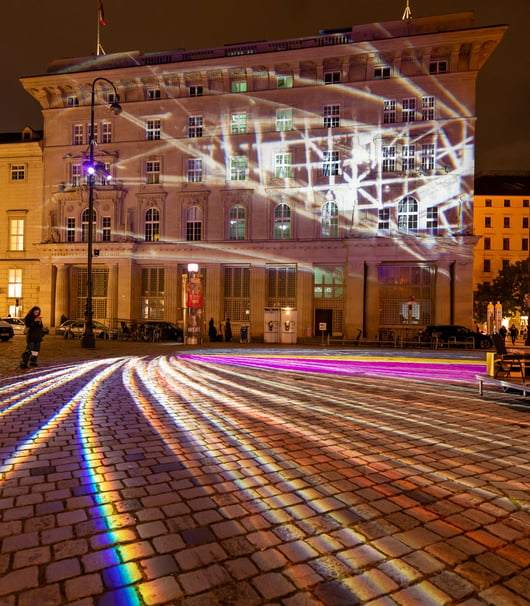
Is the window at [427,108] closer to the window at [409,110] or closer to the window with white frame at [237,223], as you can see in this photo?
the window at [409,110]

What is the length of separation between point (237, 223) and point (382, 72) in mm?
16374

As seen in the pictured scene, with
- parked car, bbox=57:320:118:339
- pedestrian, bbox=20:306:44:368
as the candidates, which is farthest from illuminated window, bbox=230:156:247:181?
pedestrian, bbox=20:306:44:368

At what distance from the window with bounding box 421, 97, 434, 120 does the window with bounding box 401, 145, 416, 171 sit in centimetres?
241

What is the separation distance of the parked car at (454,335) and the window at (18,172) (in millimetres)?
39440

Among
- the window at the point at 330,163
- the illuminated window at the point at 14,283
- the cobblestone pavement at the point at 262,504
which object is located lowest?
the cobblestone pavement at the point at 262,504

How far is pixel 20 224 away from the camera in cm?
4381

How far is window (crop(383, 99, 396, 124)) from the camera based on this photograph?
35.1 metres

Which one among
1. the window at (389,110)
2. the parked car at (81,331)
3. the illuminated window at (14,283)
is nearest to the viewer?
the parked car at (81,331)

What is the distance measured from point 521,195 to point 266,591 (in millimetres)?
79510

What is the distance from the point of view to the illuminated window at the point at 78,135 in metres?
41.4

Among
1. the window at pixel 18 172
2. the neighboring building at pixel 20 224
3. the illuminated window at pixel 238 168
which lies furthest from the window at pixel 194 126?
the window at pixel 18 172

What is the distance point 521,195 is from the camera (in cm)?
6956

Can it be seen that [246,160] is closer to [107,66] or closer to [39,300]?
[107,66]

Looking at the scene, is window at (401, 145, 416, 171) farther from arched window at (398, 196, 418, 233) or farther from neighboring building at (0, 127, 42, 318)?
neighboring building at (0, 127, 42, 318)
